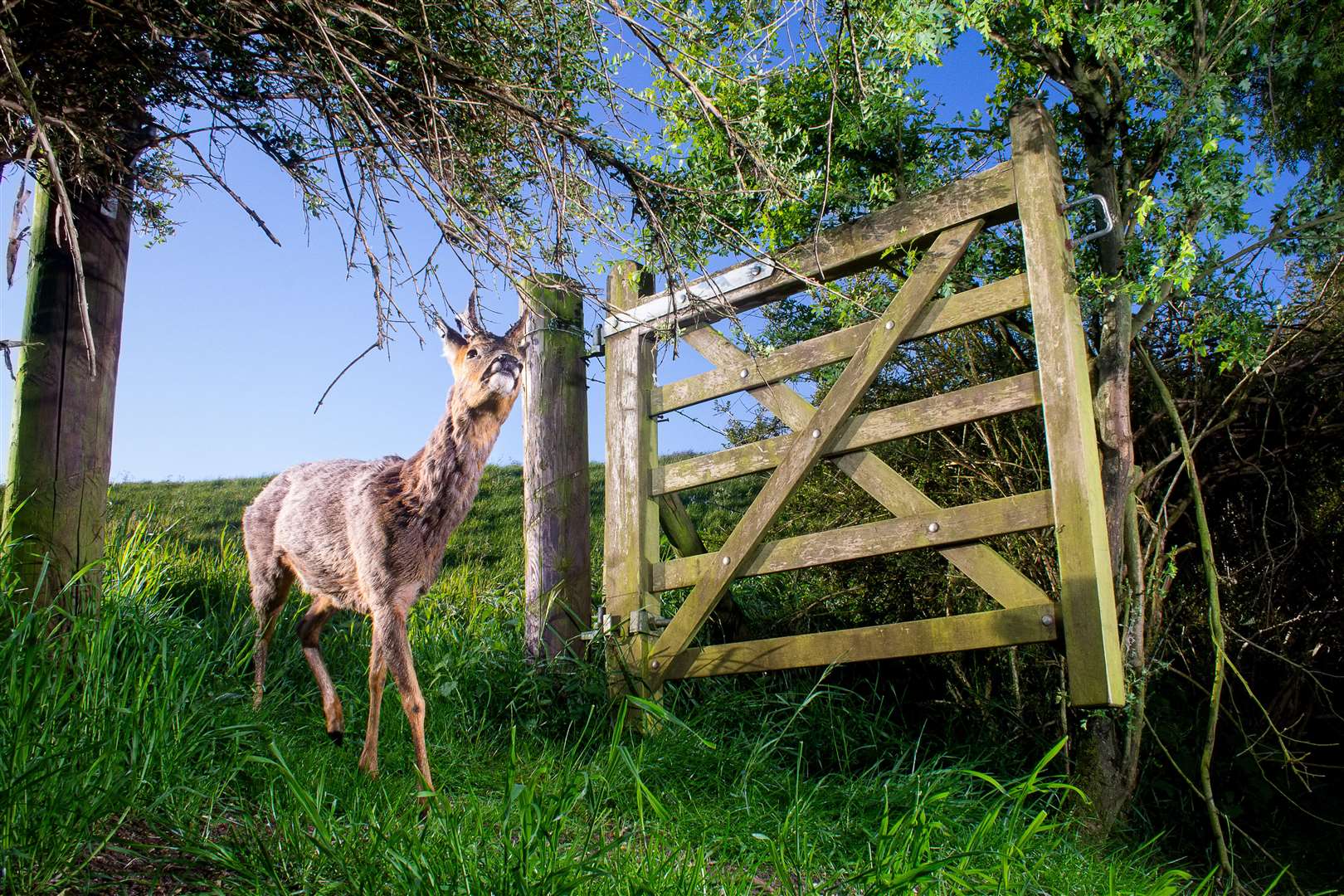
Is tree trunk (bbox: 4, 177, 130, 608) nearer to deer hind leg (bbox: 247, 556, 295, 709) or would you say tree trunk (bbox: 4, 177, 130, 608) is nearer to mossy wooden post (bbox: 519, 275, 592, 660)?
deer hind leg (bbox: 247, 556, 295, 709)

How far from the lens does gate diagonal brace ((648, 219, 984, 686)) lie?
4.37 metres

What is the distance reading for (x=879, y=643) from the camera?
4309 mm

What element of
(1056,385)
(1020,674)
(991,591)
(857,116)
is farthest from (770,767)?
(857,116)

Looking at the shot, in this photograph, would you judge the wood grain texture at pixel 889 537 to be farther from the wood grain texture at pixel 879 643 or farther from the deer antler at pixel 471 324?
the deer antler at pixel 471 324

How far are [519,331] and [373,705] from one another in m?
1.54

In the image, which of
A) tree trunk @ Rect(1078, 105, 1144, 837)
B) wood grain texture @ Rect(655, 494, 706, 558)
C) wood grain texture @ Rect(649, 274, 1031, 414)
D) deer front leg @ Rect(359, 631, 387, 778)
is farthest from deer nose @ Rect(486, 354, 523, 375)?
tree trunk @ Rect(1078, 105, 1144, 837)

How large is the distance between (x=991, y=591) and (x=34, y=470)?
12.6ft

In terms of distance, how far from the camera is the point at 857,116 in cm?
468

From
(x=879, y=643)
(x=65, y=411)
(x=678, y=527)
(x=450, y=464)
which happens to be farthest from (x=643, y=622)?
(x=65, y=411)

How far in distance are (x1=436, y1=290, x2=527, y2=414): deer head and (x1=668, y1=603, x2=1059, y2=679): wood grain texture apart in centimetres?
165

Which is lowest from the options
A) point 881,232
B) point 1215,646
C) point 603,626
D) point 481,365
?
point 1215,646

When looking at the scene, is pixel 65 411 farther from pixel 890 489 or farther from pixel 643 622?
pixel 890 489

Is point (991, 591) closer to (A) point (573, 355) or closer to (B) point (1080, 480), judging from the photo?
(B) point (1080, 480)

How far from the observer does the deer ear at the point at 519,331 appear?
4035 millimetres
